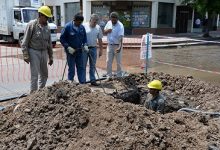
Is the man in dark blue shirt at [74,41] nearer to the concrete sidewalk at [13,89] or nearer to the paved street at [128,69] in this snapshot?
the concrete sidewalk at [13,89]

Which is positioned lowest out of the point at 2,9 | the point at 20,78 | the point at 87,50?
the point at 20,78

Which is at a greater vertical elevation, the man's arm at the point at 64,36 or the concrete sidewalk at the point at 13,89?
the man's arm at the point at 64,36

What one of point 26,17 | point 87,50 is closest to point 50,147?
point 87,50

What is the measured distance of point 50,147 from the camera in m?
4.26

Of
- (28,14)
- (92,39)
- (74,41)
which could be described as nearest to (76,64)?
(74,41)

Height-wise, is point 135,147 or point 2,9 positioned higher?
point 2,9

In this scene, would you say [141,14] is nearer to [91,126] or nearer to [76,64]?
[76,64]

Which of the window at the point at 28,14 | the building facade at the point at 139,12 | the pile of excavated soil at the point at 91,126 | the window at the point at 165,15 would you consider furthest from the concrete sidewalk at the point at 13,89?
the window at the point at 165,15

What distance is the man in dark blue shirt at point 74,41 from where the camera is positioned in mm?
7660

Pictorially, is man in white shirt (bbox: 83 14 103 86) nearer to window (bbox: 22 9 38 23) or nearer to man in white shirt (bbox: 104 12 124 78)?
man in white shirt (bbox: 104 12 124 78)

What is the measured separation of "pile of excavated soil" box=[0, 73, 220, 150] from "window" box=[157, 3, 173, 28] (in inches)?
1015

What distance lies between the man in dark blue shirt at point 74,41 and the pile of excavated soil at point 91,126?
2.18 m

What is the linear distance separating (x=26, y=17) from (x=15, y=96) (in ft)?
45.4

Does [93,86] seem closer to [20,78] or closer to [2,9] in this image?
[20,78]
